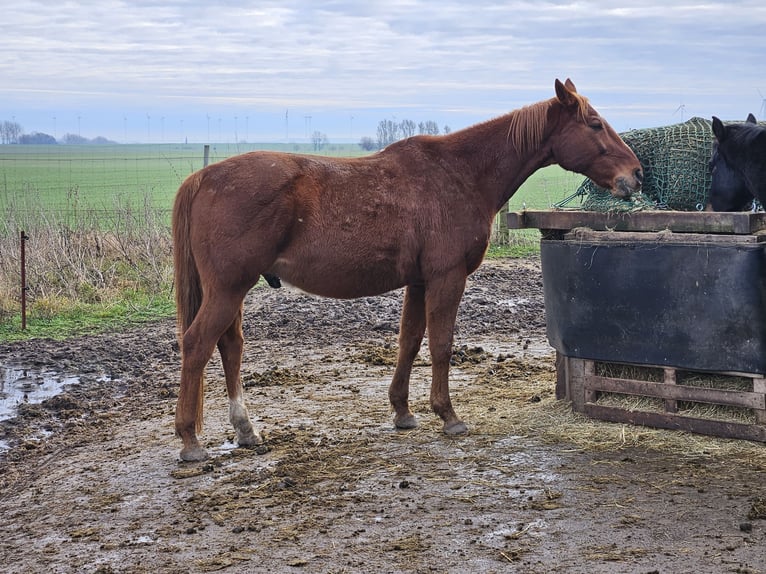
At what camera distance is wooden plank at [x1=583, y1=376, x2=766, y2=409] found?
5203 mm

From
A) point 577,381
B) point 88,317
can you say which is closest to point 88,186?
point 88,317

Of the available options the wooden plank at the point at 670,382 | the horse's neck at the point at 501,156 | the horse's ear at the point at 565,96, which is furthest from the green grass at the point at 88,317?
the wooden plank at the point at 670,382

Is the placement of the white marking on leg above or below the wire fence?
below

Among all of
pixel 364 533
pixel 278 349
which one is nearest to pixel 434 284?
pixel 364 533

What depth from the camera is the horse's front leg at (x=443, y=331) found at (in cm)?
566

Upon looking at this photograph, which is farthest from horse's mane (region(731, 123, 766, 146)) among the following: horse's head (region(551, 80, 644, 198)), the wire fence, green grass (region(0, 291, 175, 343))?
the wire fence

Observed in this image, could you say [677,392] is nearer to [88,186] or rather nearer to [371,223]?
[371,223]

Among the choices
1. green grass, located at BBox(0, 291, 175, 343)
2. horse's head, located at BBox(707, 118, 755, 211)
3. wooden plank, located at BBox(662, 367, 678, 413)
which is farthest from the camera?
green grass, located at BBox(0, 291, 175, 343)

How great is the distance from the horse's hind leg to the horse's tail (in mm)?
257

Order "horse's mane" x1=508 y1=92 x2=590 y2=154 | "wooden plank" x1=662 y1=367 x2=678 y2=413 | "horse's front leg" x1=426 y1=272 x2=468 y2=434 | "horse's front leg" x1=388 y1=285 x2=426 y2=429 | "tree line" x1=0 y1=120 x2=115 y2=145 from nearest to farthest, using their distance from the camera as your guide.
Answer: "wooden plank" x1=662 y1=367 x2=678 y2=413
"horse's front leg" x1=426 y1=272 x2=468 y2=434
"horse's mane" x1=508 y1=92 x2=590 y2=154
"horse's front leg" x1=388 y1=285 x2=426 y2=429
"tree line" x1=0 y1=120 x2=115 y2=145

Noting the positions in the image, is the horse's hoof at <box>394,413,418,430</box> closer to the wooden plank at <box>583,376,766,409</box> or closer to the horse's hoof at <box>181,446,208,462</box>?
the wooden plank at <box>583,376,766,409</box>

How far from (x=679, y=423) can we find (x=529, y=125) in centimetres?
227

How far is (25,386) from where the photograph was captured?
7098 mm

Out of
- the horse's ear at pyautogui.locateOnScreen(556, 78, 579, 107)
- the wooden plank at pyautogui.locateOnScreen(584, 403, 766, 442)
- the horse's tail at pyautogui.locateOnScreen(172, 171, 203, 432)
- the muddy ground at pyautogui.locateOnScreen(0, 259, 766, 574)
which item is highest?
the horse's ear at pyautogui.locateOnScreen(556, 78, 579, 107)
